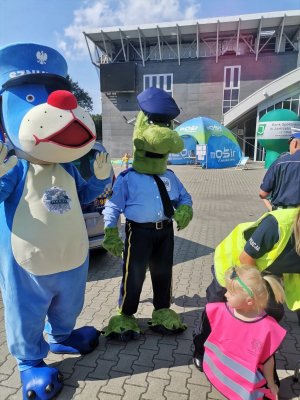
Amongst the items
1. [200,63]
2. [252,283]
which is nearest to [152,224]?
[252,283]

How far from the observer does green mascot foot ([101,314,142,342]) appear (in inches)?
110

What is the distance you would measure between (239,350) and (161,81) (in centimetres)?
3433

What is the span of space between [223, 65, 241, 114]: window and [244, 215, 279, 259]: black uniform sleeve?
32193 mm

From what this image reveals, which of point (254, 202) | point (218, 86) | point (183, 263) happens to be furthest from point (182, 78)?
point (183, 263)

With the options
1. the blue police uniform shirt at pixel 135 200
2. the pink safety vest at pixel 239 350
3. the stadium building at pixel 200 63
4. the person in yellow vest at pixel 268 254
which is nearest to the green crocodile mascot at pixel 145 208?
the blue police uniform shirt at pixel 135 200

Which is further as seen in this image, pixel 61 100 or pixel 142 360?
pixel 142 360

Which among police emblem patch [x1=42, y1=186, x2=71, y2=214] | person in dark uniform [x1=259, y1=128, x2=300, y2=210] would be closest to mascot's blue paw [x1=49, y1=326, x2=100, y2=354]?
police emblem patch [x1=42, y1=186, x2=71, y2=214]

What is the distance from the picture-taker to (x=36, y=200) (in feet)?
6.90

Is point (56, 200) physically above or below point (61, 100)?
below

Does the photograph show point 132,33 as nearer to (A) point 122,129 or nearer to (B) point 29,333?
(A) point 122,129

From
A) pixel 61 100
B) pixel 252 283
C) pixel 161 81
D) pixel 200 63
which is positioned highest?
pixel 200 63

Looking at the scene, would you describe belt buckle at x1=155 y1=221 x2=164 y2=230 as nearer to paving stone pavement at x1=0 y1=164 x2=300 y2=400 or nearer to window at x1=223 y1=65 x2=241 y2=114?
paving stone pavement at x1=0 y1=164 x2=300 y2=400

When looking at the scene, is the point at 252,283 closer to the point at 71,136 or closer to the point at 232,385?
the point at 232,385

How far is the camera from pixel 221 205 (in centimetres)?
908
